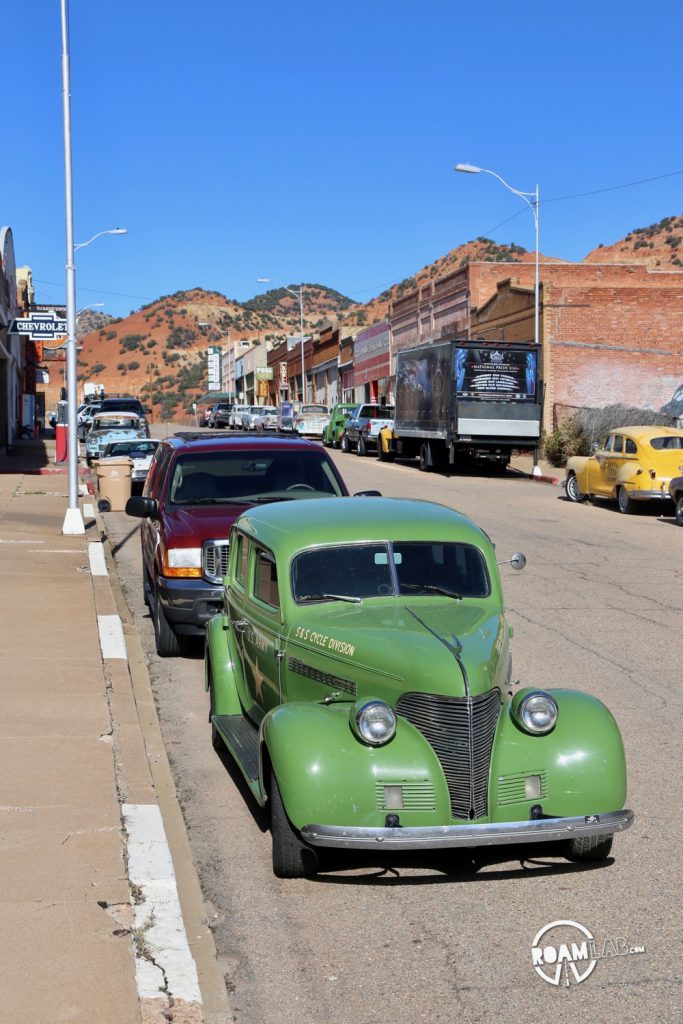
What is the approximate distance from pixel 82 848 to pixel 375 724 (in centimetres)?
164

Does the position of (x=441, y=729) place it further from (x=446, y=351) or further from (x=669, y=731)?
(x=446, y=351)

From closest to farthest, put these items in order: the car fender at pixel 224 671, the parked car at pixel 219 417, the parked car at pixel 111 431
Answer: the car fender at pixel 224 671, the parked car at pixel 111 431, the parked car at pixel 219 417

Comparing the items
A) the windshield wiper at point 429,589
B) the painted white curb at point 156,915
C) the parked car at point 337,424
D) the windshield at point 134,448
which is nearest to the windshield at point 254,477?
the windshield wiper at point 429,589

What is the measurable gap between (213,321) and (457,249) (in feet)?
199

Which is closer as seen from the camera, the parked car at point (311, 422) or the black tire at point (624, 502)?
the black tire at point (624, 502)

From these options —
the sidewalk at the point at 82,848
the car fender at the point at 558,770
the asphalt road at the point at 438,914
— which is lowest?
the asphalt road at the point at 438,914

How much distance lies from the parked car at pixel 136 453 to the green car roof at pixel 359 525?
1993cm

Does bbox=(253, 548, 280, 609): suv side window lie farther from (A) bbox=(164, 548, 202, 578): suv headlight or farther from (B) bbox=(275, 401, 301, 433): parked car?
(B) bbox=(275, 401, 301, 433): parked car

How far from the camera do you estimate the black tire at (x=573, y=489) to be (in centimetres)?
2509

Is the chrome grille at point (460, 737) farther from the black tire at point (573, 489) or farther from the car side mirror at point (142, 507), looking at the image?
the black tire at point (573, 489)

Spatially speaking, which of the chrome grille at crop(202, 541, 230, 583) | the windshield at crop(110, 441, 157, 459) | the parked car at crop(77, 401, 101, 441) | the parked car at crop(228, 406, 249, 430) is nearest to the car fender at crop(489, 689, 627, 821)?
the chrome grille at crop(202, 541, 230, 583)

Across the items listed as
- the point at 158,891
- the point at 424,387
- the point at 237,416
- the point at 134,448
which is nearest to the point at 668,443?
the point at 424,387

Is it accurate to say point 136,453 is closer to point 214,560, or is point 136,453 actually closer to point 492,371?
point 492,371

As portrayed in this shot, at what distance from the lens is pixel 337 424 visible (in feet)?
153
